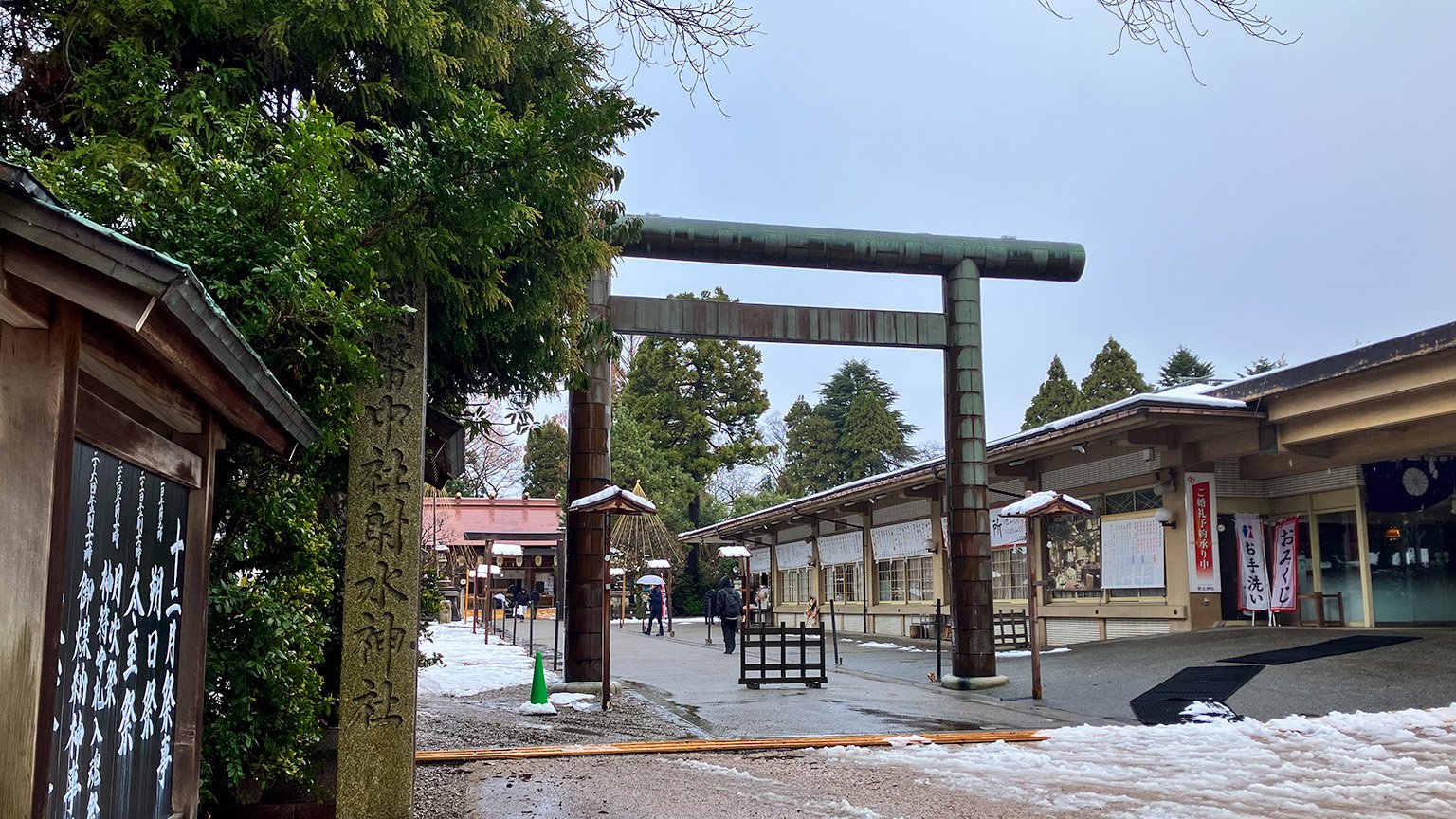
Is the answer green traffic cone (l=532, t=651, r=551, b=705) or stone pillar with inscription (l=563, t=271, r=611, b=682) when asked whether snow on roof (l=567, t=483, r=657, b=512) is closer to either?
stone pillar with inscription (l=563, t=271, r=611, b=682)

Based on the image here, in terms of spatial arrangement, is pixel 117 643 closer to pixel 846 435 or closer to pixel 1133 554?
pixel 1133 554

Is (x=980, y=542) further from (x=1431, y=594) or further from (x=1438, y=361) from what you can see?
(x=1431, y=594)

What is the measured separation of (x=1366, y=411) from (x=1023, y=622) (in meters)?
8.03

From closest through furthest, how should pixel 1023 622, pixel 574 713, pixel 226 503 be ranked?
pixel 226 503 < pixel 574 713 < pixel 1023 622

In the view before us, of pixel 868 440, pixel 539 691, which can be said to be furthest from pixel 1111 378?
pixel 539 691

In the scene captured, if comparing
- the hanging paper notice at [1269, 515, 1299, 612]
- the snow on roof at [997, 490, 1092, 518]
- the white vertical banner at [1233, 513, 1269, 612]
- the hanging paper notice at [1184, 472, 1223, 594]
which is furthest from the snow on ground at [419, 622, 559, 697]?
the hanging paper notice at [1269, 515, 1299, 612]

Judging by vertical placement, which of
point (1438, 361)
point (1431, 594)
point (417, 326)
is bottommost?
point (1431, 594)

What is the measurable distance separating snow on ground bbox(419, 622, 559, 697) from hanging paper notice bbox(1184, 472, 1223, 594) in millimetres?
10438

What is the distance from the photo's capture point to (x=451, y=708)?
1317 cm

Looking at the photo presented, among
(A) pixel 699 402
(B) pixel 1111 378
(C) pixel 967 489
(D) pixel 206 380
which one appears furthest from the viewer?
(A) pixel 699 402

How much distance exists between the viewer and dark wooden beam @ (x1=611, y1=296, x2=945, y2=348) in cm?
1413

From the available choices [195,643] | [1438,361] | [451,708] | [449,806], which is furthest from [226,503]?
[1438,361]

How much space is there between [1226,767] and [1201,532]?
998cm

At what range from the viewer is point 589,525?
13625mm
